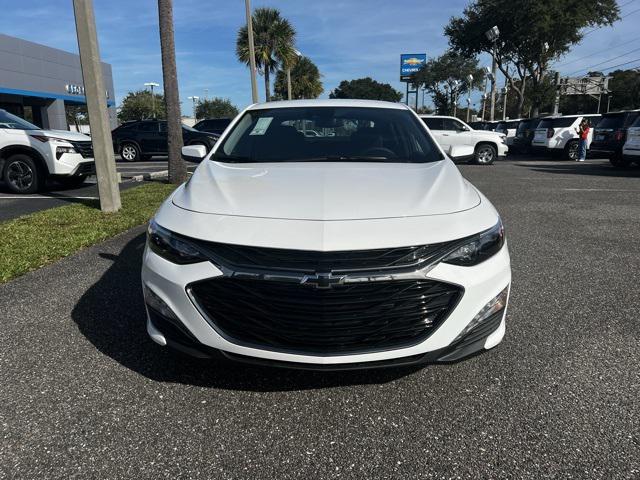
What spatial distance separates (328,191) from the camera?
2512 millimetres

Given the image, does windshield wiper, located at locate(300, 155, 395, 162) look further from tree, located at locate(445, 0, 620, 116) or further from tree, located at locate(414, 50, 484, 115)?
tree, located at locate(414, 50, 484, 115)

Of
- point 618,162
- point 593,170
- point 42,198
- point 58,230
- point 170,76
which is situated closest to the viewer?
point 58,230

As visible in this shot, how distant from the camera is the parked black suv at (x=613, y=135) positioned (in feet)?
45.4

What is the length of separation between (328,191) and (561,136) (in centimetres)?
1791

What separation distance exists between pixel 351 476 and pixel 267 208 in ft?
3.97

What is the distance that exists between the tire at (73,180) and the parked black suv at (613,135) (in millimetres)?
13665

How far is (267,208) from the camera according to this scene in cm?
232

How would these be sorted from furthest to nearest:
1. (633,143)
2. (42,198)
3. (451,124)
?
(451,124), (633,143), (42,198)

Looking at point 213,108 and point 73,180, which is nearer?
point 73,180

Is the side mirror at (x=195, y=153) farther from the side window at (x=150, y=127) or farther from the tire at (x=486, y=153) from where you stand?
the side window at (x=150, y=127)

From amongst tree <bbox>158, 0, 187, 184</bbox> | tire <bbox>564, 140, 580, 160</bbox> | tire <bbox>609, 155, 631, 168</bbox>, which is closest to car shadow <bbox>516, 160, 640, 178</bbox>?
tire <bbox>609, 155, 631, 168</bbox>

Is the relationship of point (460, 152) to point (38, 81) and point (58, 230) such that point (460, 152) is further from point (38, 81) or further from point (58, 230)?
point (38, 81)

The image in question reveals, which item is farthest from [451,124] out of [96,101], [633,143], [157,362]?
[157,362]

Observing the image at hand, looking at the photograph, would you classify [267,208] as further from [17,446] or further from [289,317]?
[17,446]
